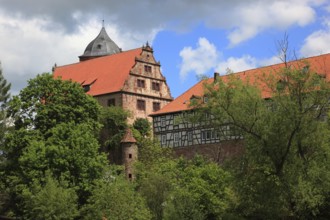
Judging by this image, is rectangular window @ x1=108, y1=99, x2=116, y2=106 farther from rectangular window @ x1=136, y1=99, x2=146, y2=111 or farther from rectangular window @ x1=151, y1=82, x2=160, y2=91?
rectangular window @ x1=151, y1=82, x2=160, y2=91

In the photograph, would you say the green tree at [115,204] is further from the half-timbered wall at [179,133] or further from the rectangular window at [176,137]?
the rectangular window at [176,137]

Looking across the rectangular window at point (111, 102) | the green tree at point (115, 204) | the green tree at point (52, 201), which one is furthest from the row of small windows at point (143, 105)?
the green tree at point (52, 201)

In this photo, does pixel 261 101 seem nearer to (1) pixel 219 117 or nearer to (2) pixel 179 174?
(1) pixel 219 117

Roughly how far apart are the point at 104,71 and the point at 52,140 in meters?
22.9

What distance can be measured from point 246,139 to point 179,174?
460 inches

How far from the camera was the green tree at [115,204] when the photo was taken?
1329 inches

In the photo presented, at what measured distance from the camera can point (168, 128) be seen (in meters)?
53.3

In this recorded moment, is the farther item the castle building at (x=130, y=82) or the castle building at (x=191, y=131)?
the castle building at (x=130, y=82)

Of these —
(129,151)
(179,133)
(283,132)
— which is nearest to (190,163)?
(129,151)

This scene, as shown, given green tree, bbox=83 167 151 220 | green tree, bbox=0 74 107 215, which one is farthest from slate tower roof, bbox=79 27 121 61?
green tree, bbox=83 167 151 220

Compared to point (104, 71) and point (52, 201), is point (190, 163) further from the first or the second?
point (104, 71)

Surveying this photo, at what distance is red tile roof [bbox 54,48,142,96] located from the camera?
57562 mm

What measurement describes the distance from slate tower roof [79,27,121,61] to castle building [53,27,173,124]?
18.4ft

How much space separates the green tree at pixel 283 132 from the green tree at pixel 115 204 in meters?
6.68
